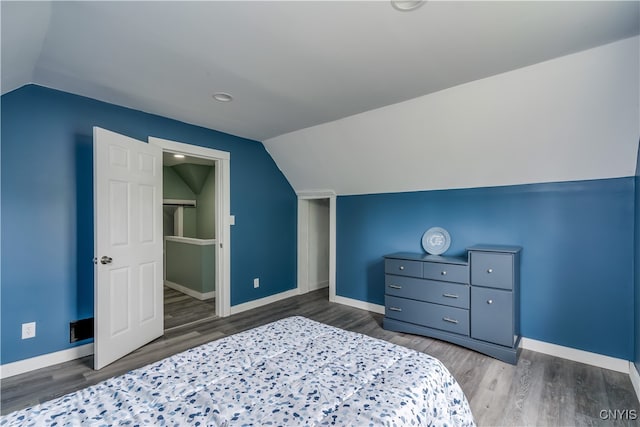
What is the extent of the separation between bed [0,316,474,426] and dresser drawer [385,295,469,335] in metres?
1.51

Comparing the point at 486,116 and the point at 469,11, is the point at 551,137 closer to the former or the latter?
the point at 486,116

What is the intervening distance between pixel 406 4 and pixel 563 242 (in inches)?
99.6

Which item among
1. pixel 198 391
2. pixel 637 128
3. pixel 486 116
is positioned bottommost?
pixel 198 391

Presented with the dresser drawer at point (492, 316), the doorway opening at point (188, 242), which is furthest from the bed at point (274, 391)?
the doorway opening at point (188, 242)

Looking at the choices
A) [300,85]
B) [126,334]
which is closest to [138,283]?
[126,334]

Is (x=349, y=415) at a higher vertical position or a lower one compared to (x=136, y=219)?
lower

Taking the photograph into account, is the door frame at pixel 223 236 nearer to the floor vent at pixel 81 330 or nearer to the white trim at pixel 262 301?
the white trim at pixel 262 301

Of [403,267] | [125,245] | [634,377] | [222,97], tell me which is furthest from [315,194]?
[634,377]

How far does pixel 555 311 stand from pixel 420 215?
61.9 inches

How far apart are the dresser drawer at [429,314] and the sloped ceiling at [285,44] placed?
6.85 feet

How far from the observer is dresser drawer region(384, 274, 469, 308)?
2871 mm

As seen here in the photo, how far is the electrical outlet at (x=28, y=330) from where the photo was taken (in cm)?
241

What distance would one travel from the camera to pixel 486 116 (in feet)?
8.35

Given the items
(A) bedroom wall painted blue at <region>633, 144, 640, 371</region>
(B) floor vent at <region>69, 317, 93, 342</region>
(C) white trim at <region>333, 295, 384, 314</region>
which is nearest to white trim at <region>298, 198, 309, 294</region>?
(C) white trim at <region>333, 295, 384, 314</region>
